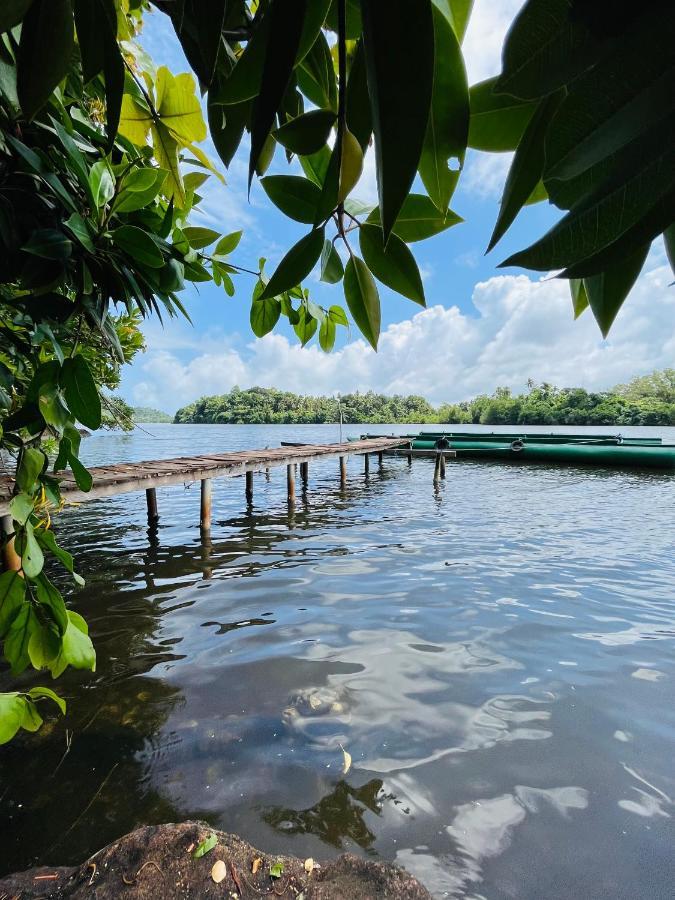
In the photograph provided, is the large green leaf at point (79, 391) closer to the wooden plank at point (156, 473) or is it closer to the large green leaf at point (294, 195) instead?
the large green leaf at point (294, 195)

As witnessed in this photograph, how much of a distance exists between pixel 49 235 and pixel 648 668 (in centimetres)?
423

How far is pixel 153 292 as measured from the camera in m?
0.95

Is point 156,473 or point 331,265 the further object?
point 156,473

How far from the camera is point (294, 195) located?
492mm

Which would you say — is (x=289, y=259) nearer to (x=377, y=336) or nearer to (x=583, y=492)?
(x=377, y=336)

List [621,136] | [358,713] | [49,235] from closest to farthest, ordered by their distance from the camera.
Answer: [621,136]
[49,235]
[358,713]

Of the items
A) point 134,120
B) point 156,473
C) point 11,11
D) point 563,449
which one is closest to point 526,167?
point 11,11

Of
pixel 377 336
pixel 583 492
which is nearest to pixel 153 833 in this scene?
pixel 377 336

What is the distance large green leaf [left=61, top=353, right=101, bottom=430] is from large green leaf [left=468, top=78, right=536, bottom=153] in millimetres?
649

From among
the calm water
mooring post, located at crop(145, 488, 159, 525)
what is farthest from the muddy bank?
mooring post, located at crop(145, 488, 159, 525)

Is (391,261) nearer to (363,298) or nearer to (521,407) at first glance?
(363,298)

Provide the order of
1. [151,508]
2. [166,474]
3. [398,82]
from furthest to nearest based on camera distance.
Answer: [151,508], [166,474], [398,82]

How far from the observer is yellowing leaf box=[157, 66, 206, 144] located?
2.47 ft

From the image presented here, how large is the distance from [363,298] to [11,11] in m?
0.34
